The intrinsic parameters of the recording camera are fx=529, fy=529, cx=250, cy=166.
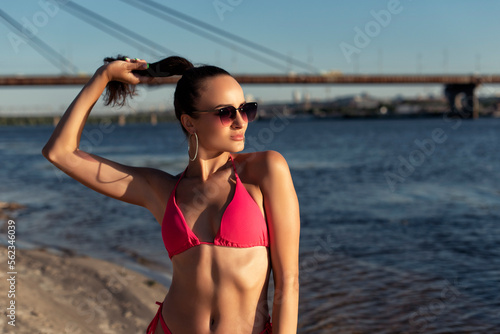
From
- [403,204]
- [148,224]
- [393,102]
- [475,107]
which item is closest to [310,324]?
[148,224]

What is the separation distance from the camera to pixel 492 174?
78.7 feet

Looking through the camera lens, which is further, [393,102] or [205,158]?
[393,102]

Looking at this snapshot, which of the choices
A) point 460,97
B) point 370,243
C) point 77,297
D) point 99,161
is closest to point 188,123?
point 99,161

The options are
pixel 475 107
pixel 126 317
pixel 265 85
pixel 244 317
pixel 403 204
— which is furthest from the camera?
pixel 475 107

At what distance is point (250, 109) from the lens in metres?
1.85

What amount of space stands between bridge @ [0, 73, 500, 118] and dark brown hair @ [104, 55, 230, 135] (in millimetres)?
42927

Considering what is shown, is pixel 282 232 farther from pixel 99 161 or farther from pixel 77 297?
pixel 77 297

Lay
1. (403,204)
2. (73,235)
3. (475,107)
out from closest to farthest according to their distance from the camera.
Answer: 1. (73,235)
2. (403,204)
3. (475,107)

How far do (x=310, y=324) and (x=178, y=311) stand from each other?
14.8 feet

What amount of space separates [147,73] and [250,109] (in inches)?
17.5

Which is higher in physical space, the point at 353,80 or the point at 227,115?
the point at 353,80

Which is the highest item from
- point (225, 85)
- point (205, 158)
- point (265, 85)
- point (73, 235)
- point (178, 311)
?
point (265, 85)

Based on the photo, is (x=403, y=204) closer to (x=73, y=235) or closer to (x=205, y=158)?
(x=73, y=235)

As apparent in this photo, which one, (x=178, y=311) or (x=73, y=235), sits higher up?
(x=178, y=311)
